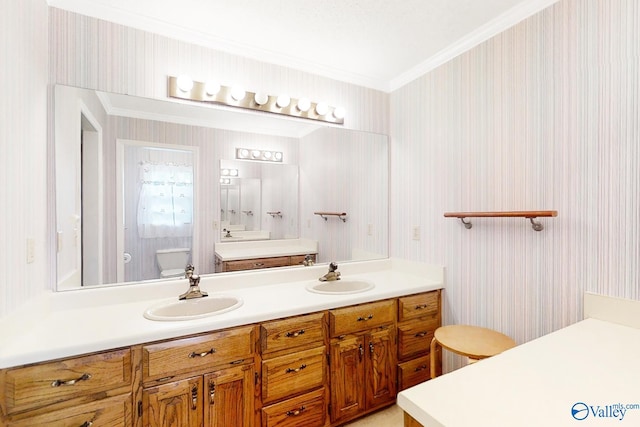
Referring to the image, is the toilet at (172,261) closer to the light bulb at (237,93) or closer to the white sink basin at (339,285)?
the white sink basin at (339,285)

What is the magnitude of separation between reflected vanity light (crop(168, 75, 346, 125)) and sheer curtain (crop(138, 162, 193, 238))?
18.4 inches

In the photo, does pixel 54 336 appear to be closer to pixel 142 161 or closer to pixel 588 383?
pixel 142 161

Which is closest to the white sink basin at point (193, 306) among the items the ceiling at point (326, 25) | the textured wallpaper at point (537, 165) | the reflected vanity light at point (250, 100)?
the reflected vanity light at point (250, 100)

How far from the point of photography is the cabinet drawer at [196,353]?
130 cm

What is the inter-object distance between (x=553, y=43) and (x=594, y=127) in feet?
1.69

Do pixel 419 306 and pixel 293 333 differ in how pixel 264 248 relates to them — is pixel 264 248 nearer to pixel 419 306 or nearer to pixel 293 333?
pixel 293 333

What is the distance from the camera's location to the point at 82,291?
161cm

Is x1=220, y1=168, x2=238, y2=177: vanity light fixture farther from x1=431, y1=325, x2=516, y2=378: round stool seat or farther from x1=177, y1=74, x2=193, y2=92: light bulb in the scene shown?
x1=431, y1=325, x2=516, y2=378: round stool seat

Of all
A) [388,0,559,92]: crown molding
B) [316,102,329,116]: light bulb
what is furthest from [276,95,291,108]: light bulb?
[388,0,559,92]: crown molding

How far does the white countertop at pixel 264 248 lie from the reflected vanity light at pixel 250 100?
0.96 metres

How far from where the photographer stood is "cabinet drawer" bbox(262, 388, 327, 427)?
157cm

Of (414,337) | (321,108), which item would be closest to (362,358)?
(414,337)

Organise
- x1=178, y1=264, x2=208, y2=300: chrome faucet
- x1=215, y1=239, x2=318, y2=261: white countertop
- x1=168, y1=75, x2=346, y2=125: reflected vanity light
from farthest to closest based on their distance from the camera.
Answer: x1=215, y1=239, x2=318, y2=261: white countertop < x1=168, y1=75, x2=346, y2=125: reflected vanity light < x1=178, y1=264, x2=208, y2=300: chrome faucet

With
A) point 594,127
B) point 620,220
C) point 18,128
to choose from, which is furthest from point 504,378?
point 18,128
